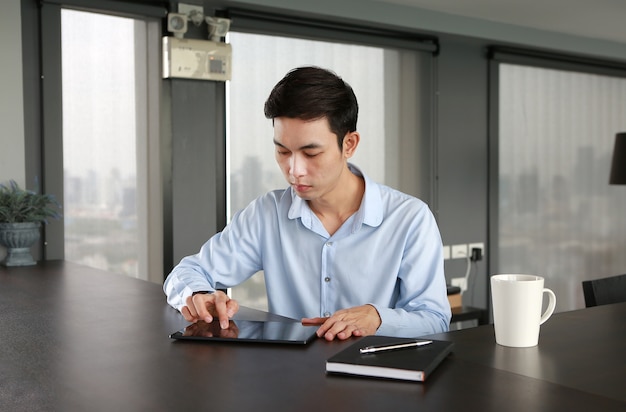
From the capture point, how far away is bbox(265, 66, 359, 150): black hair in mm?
1771

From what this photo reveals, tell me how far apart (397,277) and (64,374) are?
95 cm

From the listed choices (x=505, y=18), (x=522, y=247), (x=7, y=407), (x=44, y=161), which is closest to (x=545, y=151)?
(x=522, y=247)

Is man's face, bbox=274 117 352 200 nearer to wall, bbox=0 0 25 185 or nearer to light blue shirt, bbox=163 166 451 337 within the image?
light blue shirt, bbox=163 166 451 337

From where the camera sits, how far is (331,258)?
6.37 feet

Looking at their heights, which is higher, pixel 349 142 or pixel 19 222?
pixel 349 142

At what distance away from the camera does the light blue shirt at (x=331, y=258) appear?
1.86m

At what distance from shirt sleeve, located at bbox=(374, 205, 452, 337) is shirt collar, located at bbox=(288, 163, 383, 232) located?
11cm

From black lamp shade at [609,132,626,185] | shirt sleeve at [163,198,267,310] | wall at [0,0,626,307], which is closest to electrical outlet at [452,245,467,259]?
wall at [0,0,626,307]

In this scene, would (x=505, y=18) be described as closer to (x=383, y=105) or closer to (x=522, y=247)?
(x=383, y=105)

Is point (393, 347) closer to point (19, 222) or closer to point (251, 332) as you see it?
point (251, 332)

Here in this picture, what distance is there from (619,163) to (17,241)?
3645 mm

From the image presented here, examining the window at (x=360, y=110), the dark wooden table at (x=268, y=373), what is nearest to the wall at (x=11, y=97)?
the window at (x=360, y=110)

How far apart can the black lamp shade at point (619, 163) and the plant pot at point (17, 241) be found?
355cm

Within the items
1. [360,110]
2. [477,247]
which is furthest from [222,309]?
[477,247]
